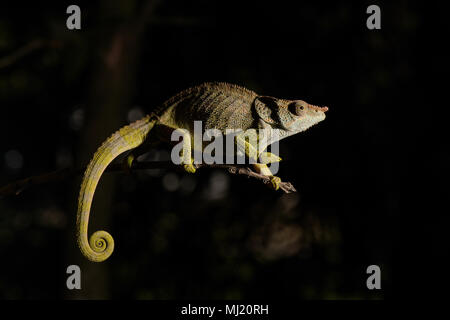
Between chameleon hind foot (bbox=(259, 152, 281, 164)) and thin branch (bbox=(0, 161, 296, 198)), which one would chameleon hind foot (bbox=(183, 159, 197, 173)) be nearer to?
thin branch (bbox=(0, 161, 296, 198))

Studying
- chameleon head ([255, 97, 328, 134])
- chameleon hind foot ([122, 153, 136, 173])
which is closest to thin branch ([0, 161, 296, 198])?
chameleon hind foot ([122, 153, 136, 173])

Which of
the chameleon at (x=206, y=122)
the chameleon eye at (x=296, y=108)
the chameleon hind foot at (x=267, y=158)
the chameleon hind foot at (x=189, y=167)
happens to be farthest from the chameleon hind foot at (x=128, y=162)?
the chameleon eye at (x=296, y=108)

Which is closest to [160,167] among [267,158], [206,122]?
[206,122]

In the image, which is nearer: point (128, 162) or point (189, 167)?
point (189, 167)

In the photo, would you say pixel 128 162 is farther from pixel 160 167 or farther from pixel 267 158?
pixel 267 158

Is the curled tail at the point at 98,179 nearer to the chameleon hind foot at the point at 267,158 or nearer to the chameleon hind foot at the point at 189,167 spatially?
the chameleon hind foot at the point at 189,167
